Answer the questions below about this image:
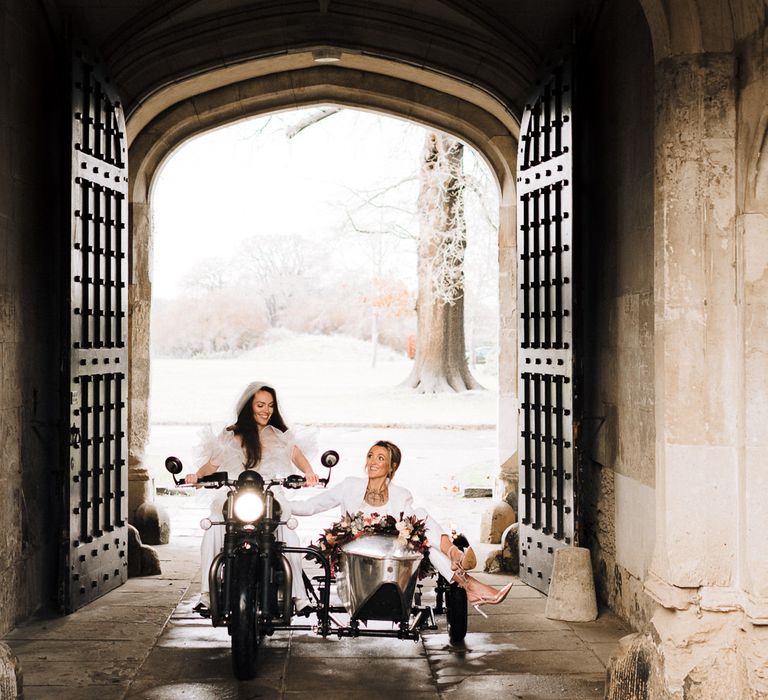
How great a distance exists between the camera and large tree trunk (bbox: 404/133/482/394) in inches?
864

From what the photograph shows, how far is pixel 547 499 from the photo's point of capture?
299 inches

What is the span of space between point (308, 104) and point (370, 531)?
5187mm

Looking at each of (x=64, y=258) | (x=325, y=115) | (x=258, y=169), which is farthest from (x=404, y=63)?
(x=258, y=169)

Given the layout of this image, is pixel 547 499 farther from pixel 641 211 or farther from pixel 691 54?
pixel 691 54

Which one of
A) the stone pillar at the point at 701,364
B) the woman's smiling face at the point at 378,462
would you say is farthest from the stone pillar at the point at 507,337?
the stone pillar at the point at 701,364

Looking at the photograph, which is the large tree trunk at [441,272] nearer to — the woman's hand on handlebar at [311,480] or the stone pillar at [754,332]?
the woman's hand on handlebar at [311,480]

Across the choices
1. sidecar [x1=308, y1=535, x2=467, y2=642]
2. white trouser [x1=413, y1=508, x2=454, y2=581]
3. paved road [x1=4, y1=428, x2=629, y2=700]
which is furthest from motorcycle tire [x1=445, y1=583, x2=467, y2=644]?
sidecar [x1=308, y1=535, x2=467, y2=642]

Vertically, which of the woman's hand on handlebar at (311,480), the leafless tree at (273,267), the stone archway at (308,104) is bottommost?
the woman's hand on handlebar at (311,480)

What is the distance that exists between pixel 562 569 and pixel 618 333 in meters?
1.54

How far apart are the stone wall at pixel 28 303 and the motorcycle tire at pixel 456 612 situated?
8.41 feet

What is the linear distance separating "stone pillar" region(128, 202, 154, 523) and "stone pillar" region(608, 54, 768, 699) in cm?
572

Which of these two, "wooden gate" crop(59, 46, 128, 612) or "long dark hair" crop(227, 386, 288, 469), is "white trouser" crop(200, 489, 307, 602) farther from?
"wooden gate" crop(59, 46, 128, 612)

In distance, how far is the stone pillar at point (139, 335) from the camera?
948 centimetres

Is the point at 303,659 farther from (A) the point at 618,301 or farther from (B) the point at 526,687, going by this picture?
(A) the point at 618,301
